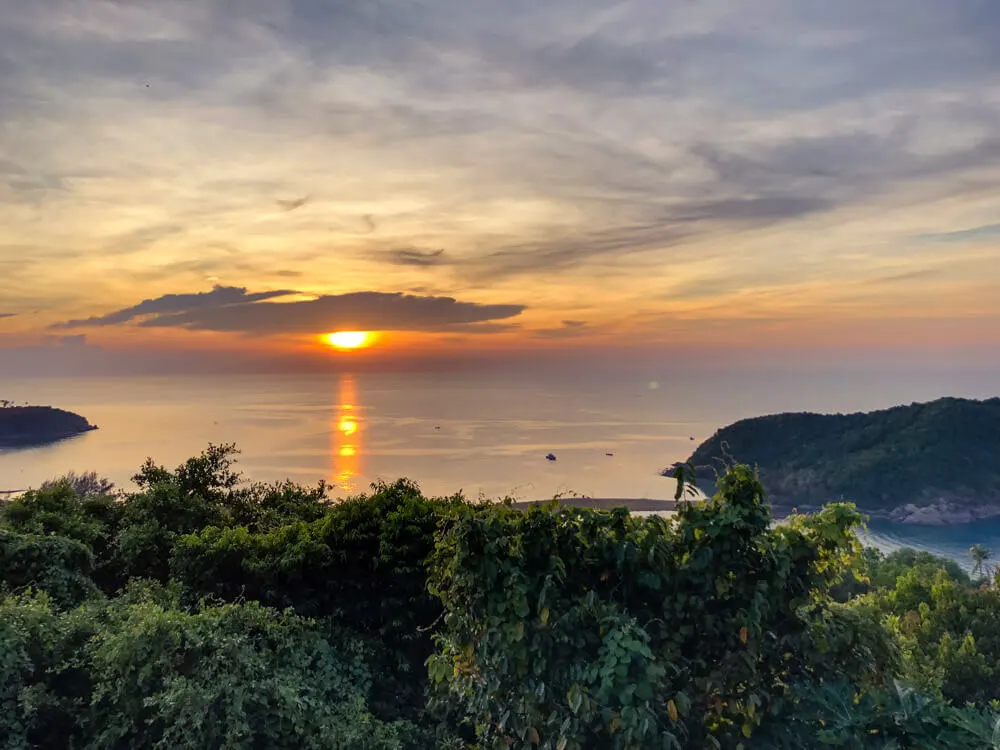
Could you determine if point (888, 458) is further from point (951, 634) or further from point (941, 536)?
point (951, 634)

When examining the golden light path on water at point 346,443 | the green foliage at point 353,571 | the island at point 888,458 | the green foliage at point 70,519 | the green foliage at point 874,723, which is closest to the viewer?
the green foliage at point 874,723

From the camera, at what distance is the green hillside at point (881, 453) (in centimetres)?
6000

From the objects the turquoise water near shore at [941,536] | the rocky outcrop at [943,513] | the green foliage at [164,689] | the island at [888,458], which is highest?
the green foliage at [164,689]

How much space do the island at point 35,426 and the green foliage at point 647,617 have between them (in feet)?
173

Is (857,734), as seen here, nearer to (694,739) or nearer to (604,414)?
(694,739)

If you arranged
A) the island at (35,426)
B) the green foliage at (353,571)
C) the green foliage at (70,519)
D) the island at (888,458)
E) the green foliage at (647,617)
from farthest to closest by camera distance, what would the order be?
the island at (888,458) → the island at (35,426) → the green foliage at (70,519) → the green foliage at (353,571) → the green foliage at (647,617)

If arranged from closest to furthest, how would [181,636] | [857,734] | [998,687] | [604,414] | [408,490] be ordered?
[857,734] < [181,636] < [408,490] < [998,687] < [604,414]

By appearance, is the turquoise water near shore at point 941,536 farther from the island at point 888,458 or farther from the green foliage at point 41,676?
the green foliage at point 41,676

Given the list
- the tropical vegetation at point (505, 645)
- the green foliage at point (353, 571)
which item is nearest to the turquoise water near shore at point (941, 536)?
the green foliage at point (353, 571)

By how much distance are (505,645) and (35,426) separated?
186ft

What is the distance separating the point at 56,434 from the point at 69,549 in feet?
159

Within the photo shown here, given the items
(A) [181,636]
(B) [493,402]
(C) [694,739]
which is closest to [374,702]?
(A) [181,636]

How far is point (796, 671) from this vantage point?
4.87 metres

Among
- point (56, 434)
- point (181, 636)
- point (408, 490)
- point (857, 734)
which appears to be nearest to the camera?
point (857, 734)
